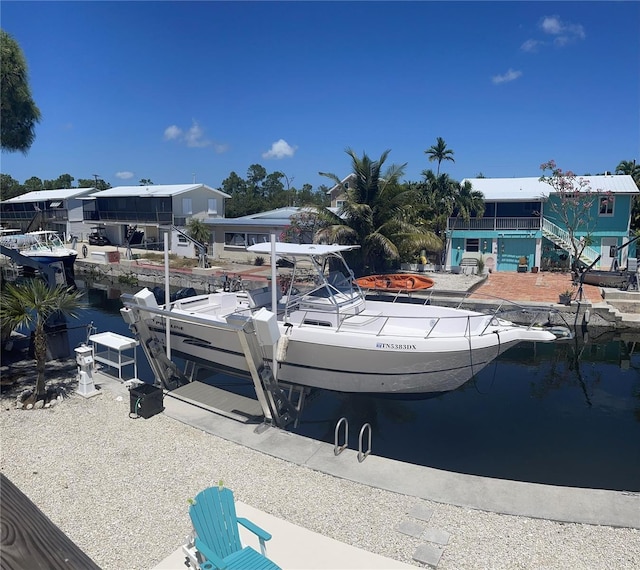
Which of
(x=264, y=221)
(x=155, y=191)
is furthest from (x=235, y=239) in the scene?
(x=155, y=191)

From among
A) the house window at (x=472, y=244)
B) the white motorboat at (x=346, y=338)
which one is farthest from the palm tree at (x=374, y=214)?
the white motorboat at (x=346, y=338)

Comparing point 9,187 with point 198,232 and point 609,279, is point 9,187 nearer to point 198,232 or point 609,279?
point 198,232

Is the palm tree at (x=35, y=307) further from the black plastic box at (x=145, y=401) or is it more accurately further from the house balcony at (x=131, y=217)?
the house balcony at (x=131, y=217)

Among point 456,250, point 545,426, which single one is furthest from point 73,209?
point 545,426

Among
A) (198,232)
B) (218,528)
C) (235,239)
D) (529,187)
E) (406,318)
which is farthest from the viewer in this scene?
(235,239)

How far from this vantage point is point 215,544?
14.7ft

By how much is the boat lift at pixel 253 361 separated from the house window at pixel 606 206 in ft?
79.6

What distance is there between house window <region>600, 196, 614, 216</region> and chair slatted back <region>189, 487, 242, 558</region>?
28.7m

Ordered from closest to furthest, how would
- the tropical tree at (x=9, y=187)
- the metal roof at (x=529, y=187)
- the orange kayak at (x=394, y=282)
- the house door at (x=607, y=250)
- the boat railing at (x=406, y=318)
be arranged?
the boat railing at (x=406, y=318) < the orange kayak at (x=394, y=282) < the metal roof at (x=529, y=187) < the house door at (x=607, y=250) < the tropical tree at (x=9, y=187)

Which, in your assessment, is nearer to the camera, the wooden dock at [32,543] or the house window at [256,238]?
the wooden dock at [32,543]

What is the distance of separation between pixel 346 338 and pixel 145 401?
3.93 metres

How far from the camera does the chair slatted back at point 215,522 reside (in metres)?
4.51

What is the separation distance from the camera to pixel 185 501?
20.4 feet

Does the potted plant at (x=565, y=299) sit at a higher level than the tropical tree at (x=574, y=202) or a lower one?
lower
